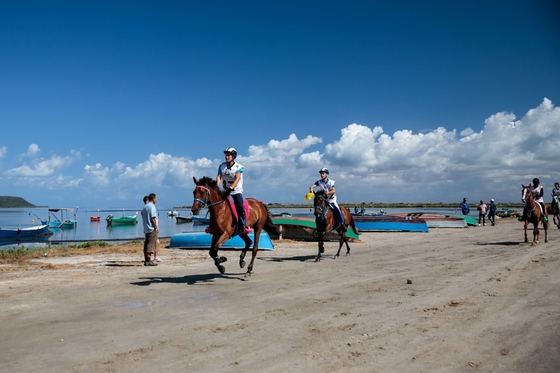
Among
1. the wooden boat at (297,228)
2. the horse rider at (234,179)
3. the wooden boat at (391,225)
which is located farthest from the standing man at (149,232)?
the wooden boat at (391,225)

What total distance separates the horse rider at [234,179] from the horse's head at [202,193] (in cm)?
30

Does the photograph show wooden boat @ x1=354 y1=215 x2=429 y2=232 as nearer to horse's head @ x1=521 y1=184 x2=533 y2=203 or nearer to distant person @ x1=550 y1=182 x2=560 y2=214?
distant person @ x1=550 y1=182 x2=560 y2=214

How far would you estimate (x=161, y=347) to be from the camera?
5660 millimetres

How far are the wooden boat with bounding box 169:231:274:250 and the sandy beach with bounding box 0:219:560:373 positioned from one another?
6898 millimetres

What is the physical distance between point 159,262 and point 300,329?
10424 millimetres

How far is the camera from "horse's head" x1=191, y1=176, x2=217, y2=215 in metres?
10.9

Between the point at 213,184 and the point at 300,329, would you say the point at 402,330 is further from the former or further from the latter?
the point at 213,184

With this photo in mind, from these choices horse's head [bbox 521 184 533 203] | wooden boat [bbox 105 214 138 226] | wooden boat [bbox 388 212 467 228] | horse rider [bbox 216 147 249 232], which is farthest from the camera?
wooden boat [bbox 105 214 138 226]

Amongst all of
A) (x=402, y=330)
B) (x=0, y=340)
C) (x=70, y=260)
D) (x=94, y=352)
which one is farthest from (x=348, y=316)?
(x=70, y=260)

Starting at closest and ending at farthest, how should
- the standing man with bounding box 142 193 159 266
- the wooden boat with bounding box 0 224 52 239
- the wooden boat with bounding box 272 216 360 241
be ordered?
the standing man with bounding box 142 193 159 266, the wooden boat with bounding box 272 216 360 241, the wooden boat with bounding box 0 224 52 239

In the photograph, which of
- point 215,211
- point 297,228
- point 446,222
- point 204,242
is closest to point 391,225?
point 446,222

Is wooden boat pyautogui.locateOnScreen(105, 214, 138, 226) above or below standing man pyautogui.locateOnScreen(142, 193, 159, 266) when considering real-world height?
below

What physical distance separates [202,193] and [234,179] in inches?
40.4

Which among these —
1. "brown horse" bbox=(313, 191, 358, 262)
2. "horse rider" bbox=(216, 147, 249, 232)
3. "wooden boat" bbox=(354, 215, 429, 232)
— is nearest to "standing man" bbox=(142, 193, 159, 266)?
"horse rider" bbox=(216, 147, 249, 232)
